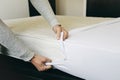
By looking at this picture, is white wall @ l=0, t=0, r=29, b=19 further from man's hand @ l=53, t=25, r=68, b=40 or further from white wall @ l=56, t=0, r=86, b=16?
man's hand @ l=53, t=25, r=68, b=40

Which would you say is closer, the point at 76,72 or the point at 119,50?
the point at 119,50

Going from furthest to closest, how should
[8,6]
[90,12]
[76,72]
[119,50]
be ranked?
[90,12]
[8,6]
[76,72]
[119,50]

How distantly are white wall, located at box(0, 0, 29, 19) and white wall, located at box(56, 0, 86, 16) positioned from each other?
0.74m

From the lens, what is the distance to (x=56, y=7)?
308 cm

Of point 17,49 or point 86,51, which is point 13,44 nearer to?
point 17,49

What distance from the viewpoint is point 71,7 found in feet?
9.82

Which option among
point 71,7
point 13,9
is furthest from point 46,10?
point 71,7

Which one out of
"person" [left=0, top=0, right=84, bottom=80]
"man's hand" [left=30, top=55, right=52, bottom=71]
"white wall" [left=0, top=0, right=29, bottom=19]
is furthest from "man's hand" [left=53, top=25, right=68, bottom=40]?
"white wall" [left=0, top=0, right=29, bottom=19]

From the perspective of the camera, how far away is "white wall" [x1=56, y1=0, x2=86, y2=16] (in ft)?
9.44

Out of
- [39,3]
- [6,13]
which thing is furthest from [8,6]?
[39,3]

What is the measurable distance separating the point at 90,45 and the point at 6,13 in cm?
166

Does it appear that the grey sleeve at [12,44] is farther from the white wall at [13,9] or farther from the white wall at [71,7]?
the white wall at [71,7]

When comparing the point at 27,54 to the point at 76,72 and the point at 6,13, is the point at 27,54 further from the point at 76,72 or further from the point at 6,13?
the point at 6,13

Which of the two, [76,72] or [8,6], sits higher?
[8,6]
